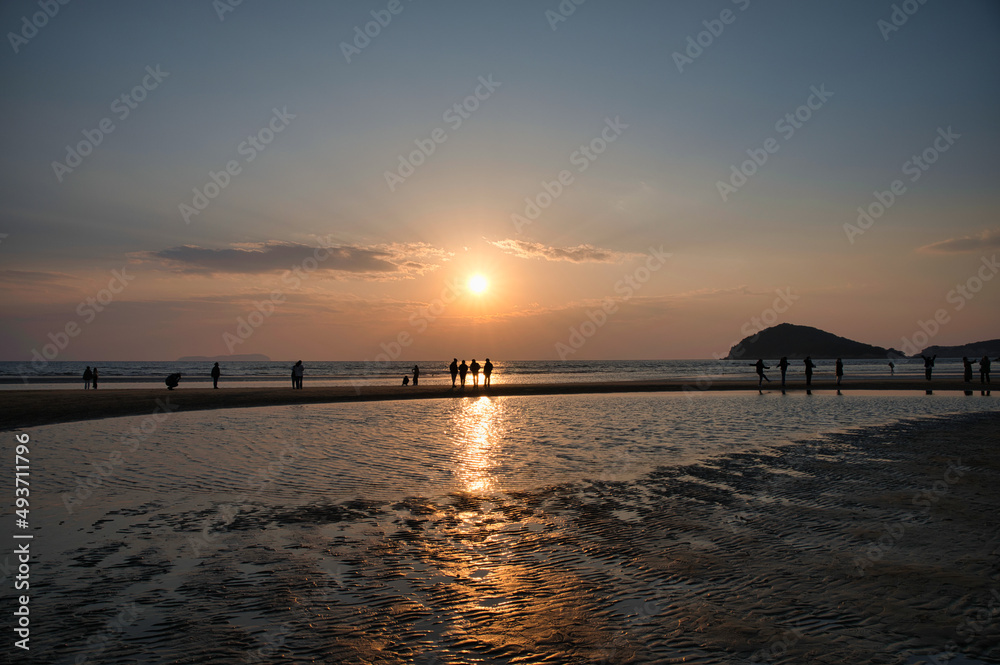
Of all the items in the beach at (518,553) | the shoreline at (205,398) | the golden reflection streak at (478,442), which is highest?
the shoreline at (205,398)

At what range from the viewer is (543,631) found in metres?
5.59

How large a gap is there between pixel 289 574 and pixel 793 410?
28400 mm

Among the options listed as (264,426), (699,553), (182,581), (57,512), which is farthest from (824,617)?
(264,426)

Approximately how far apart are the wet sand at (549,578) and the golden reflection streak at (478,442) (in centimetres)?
150

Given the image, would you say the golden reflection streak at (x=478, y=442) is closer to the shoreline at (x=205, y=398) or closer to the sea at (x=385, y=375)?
the shoreline at (x=205, y=398)

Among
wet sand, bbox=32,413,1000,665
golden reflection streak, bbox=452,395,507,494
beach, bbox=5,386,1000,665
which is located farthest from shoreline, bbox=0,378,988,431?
wet sand, bbox=32,413,1000,665

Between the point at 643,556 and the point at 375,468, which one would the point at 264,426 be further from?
the point at 643,556

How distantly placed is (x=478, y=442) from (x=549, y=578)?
1200 centimetres

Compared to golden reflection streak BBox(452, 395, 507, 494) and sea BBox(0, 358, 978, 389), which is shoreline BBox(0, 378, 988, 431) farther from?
sea BBox(0, 358, 978, 389)

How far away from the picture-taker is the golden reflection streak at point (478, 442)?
12.8 meters

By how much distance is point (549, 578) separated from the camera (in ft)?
22.9

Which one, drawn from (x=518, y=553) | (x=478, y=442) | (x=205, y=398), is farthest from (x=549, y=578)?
(x=205, y=398)

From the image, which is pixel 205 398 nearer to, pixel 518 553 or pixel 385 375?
pixel 518 553

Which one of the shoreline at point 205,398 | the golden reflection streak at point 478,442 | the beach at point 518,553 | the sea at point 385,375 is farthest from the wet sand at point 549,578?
the sea at point 385,375
